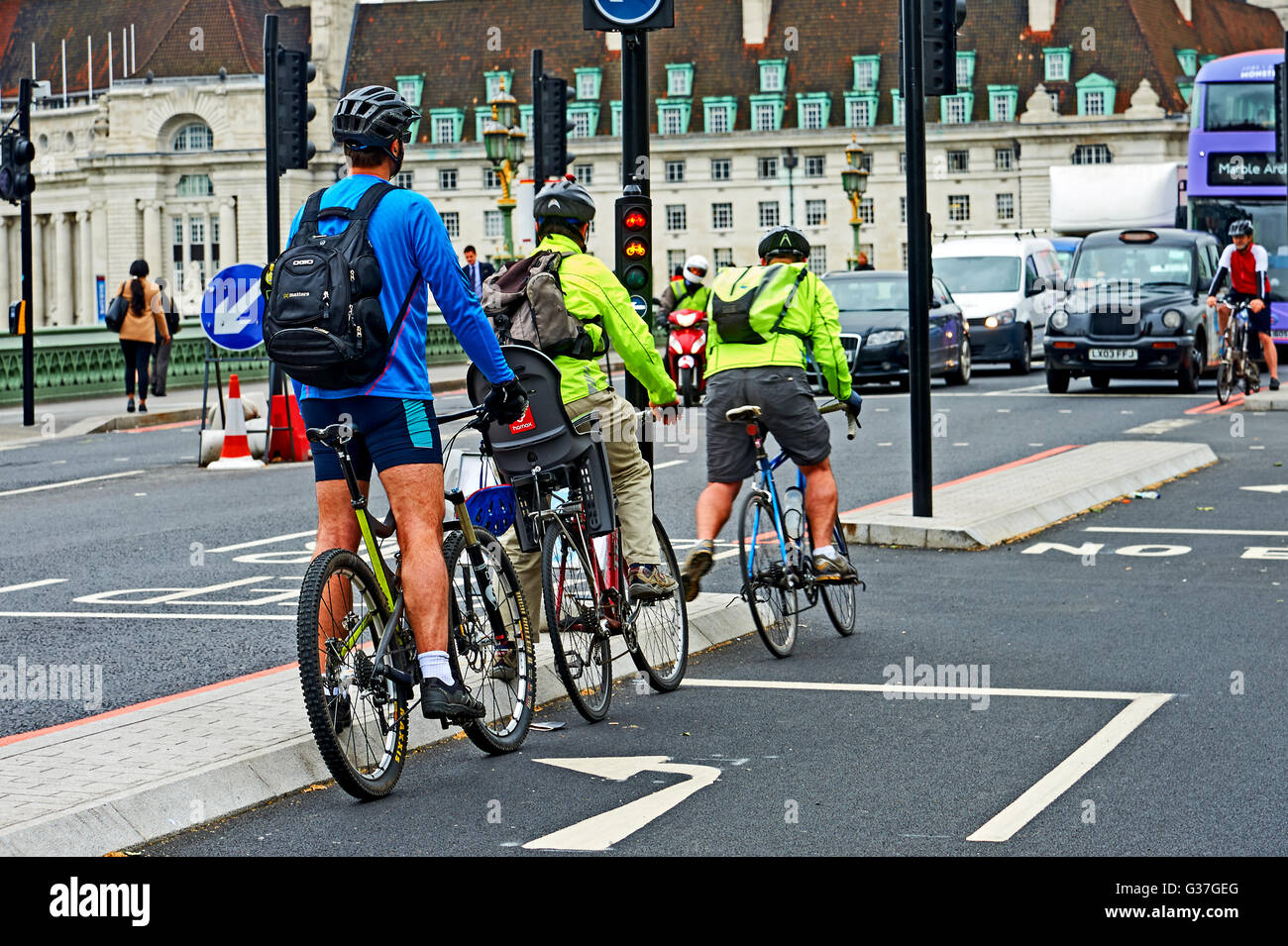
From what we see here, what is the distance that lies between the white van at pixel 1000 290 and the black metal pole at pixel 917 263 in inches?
752

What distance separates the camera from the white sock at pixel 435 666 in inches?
240

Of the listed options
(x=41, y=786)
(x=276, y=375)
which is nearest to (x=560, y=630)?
(x=41, y=786)

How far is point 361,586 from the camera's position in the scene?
599 cm

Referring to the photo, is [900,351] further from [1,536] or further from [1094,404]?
[1,536]

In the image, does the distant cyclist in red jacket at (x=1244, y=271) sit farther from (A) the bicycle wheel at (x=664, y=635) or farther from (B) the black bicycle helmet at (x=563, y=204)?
(B) the black bicycle helmet at (x=563, y=204)

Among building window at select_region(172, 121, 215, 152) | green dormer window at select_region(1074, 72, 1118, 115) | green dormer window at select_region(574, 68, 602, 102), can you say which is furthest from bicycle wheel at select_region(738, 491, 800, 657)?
building window at select_region(172, 121, 215, 152)

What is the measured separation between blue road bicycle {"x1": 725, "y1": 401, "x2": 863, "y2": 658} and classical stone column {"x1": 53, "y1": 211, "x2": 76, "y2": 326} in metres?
123

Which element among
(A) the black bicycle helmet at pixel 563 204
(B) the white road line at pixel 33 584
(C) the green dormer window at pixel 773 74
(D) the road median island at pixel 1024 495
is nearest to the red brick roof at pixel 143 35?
(C) the green dormer window at pixel 773 74

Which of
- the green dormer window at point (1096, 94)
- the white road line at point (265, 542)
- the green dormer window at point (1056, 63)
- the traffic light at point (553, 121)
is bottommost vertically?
the white road line at point (265, 542)

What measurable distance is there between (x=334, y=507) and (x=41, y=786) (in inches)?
46.7

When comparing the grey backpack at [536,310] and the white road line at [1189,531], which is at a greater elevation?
the grey backpack at [536,310]

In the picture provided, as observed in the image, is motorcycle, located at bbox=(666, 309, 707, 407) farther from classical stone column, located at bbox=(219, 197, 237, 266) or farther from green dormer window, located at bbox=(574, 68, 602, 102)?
classical stone column, located at bbox=(219, 197, 237, 266)

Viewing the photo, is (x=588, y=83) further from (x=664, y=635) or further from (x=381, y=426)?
(x=381, y=426)

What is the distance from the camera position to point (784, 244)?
905 cm
